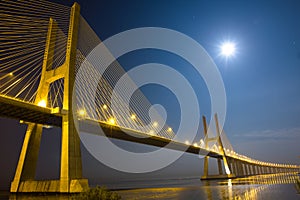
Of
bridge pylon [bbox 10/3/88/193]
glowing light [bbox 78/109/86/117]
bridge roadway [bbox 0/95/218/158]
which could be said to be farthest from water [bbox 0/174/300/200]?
glowing light [bbox 78/109/86/117]

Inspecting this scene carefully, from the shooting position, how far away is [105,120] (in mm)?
22906

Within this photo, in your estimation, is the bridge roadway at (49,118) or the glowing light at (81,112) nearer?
the bridge roadway at (49,118)

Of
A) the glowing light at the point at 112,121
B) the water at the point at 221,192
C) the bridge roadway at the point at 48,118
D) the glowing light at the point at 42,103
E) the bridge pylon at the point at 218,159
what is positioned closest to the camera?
the water at the point at 221,192

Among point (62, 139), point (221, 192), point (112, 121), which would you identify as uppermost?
point (112, 121)

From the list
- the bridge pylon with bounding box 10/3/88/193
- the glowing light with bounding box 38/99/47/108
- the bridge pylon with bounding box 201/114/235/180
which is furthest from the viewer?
the bridge pylon with bounding box 201/114/235/180

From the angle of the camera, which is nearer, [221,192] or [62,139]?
[221,192]

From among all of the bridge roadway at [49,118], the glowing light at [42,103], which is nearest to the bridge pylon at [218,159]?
the bridge roadway at [49,118]

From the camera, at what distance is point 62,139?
1886 centimetres

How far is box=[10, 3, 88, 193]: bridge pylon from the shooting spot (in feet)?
59.4

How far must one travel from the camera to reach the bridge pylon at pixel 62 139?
18109 mm

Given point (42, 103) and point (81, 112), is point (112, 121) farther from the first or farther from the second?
point (42, 103)

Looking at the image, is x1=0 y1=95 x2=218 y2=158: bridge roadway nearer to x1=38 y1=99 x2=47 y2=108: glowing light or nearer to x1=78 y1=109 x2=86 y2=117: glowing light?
x1=78 y1=109 x2=86 y2=117: glowing light

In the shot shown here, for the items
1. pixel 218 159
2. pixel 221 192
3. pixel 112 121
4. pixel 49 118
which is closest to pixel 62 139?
pixel 49 118

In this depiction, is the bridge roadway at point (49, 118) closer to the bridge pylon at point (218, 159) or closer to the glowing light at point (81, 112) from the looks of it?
the glowing light at point (81, 112)
